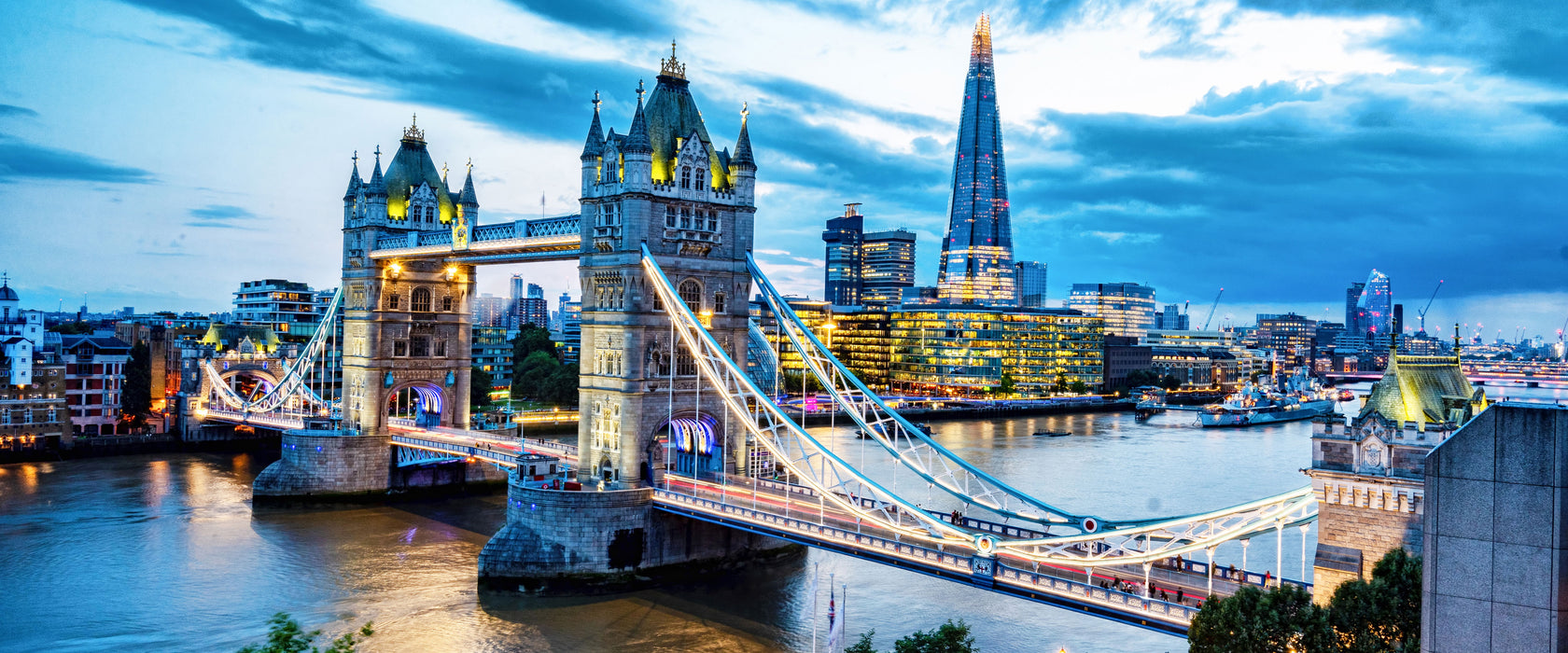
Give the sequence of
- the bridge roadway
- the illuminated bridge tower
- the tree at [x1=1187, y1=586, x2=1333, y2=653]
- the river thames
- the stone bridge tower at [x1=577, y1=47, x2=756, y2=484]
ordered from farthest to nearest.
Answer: the illuminated bridge tower, the stone bridge tower at [x1=577, y1=47, x2=756, y2=484], the river thames, the bridge roadway, the tree at [x1=1187, y1=586, x2=1333, y2=653]

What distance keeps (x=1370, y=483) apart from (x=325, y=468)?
171 feet

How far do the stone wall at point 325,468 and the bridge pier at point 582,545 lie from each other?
877 inches

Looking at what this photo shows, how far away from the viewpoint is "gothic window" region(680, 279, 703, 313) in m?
45.5

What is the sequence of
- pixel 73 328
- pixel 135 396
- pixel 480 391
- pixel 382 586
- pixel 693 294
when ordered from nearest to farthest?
pixel 382 586, pixel 693 294, pixel 135 396, pixel 480 391, pixel 73 328

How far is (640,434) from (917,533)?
1495 cm

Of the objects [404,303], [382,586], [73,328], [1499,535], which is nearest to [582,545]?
[382,586]

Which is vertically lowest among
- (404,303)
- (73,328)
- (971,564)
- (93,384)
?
(971,564)

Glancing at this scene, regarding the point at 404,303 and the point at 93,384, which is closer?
the point at 404,303

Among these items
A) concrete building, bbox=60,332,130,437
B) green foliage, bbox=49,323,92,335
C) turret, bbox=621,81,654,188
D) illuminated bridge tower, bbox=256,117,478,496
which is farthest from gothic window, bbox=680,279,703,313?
green foliage, bbox=49,323,92,335

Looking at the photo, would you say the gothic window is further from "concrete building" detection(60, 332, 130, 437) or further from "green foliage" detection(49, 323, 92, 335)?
"green foliage" detection(49, 323, 92, 335)

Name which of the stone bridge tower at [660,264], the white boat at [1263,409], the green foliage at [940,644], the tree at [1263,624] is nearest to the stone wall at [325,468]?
the stone bridge tower at [660,264]

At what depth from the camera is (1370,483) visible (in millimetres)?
24734

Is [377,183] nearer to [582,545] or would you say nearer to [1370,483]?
[582,545]

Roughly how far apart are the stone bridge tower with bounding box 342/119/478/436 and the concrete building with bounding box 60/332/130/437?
29.0 meters
